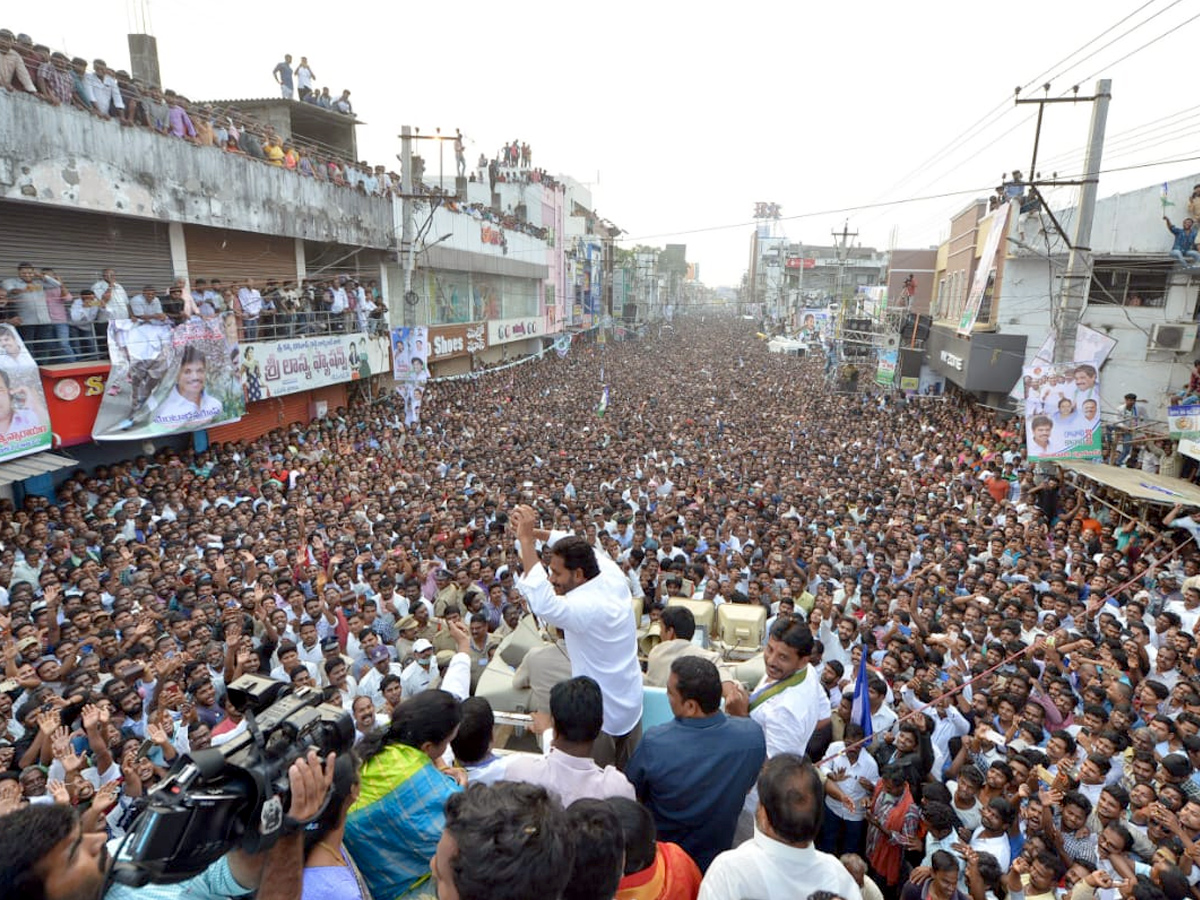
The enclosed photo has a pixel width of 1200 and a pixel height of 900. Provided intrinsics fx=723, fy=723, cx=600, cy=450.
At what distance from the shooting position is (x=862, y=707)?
454 cm

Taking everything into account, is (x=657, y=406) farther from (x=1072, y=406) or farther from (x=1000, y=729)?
(x=1000, y=729)

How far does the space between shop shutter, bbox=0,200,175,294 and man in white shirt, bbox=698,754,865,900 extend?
42.3 ft

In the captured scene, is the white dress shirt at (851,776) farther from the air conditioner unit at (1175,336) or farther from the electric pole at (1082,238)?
the air conditioner unit at (1175,336)

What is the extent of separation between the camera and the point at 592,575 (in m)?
3.14

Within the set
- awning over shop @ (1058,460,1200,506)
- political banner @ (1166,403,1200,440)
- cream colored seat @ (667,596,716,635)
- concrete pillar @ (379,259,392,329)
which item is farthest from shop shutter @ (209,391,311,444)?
political banner @ (1166,403,1200,440)

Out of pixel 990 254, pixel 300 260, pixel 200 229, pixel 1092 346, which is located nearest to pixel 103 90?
pixel 200 229

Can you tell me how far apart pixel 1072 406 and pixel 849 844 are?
8.35m

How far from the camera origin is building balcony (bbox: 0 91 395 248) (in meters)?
9.89

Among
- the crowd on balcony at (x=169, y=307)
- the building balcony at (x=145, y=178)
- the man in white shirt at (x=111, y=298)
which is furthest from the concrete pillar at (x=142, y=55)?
the man in white shirt at (x=111, y=298)

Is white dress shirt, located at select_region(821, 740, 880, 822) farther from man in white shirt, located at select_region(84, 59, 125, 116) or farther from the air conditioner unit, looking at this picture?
the air conditioner unit

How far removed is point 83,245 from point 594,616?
13.0 metres

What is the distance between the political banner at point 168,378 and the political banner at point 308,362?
919mm

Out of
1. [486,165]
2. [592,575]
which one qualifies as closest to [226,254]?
[592,575]

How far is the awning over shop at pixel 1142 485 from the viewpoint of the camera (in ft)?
27.1
